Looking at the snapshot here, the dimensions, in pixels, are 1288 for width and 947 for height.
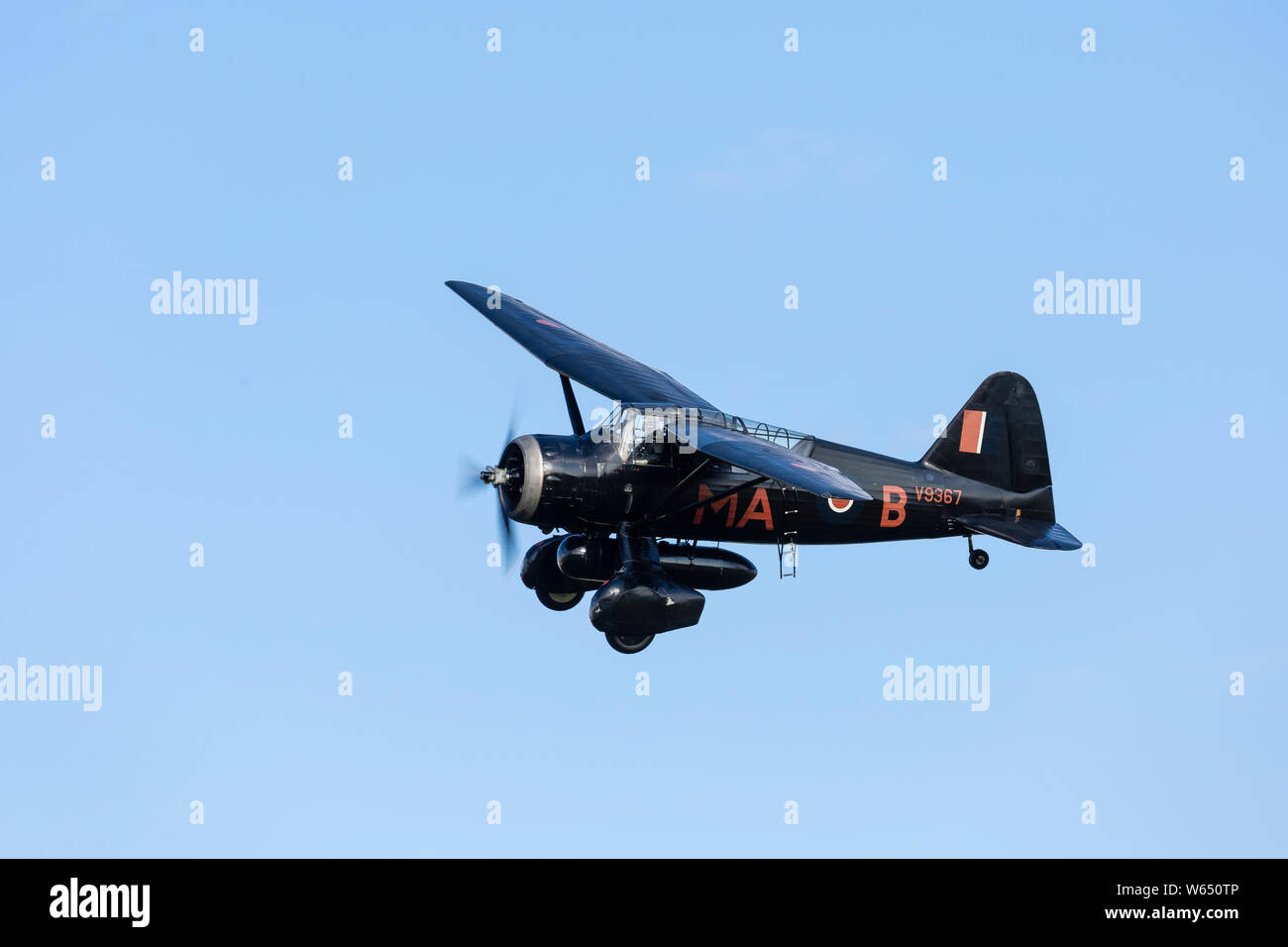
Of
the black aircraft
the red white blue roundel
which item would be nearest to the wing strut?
the black aircraft

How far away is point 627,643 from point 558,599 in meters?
1.68

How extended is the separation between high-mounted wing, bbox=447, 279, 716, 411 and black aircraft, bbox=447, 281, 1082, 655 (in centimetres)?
6

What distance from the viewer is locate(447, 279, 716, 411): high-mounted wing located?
31281 millimetres

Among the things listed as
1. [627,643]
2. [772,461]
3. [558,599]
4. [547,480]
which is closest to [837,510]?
[772,461]

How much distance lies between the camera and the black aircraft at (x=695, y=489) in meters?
29.3

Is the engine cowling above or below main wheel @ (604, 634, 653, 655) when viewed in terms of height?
above

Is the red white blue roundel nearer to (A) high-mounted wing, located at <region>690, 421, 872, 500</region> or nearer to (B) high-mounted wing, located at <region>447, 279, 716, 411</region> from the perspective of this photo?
(A) high-mounted wing, located at <region>690, 421, 872, 500</region>

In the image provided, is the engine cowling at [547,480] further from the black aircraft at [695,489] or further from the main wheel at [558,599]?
the main wheel at [558,599]

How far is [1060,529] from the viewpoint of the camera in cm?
3306

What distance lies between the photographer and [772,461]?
28.4 m

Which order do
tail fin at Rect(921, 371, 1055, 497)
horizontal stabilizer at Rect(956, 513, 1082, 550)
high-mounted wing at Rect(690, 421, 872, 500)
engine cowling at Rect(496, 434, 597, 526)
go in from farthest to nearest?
1. tail fin at Rect(921, 371, 1055, 497)
2. horizontal stabilizer at Rect(956, 513, 1082, 550)
3. engine cowling at Rect(496, 434, 597, 526)
4. high-mounted wing at Rect(690, 421, 872, 500)

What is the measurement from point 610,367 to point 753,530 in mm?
3927

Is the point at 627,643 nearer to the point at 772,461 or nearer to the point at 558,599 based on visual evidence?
the point at 558,599
